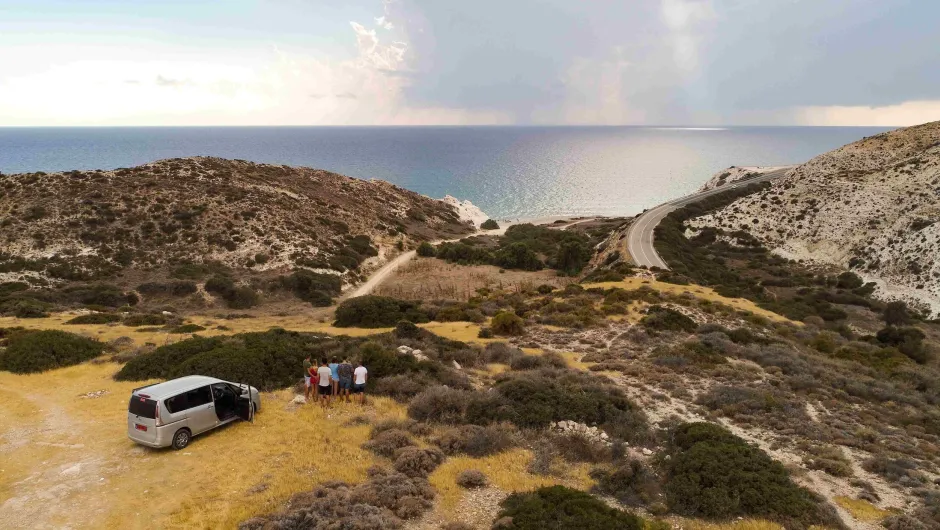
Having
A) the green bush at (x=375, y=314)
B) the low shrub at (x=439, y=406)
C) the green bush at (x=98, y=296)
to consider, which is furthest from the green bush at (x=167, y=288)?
the low shrub at (x=439, y=406)

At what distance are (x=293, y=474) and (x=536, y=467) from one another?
19.6ft

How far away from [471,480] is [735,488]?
5859 millimetres

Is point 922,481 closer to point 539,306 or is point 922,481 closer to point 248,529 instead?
point 248,529

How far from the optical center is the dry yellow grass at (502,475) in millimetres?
11125

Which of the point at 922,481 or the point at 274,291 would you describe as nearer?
the point at 922,481

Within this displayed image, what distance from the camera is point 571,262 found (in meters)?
55.1

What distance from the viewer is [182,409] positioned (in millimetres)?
12891

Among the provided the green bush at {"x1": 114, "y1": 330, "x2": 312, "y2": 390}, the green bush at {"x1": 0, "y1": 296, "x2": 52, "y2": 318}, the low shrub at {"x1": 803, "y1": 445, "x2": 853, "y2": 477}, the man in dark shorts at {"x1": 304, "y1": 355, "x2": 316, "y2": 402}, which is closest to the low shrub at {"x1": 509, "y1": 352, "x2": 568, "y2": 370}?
the man in dark shorts at {"x1": 304, "y1": 355, "x2": 316, "y2": 402}

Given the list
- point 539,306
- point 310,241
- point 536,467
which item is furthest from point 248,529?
point 310,241

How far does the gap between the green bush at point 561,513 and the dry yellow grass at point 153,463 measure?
408 centimetres

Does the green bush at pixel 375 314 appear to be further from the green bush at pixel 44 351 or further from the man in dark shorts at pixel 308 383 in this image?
the man in dark shorts at pixel 308 383

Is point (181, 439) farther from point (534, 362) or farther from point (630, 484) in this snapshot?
point (534, 362)

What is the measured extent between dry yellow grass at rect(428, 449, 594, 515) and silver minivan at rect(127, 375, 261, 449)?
665 cm

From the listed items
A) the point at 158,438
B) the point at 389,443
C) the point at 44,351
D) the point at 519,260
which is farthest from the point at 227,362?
the point at 519,260
